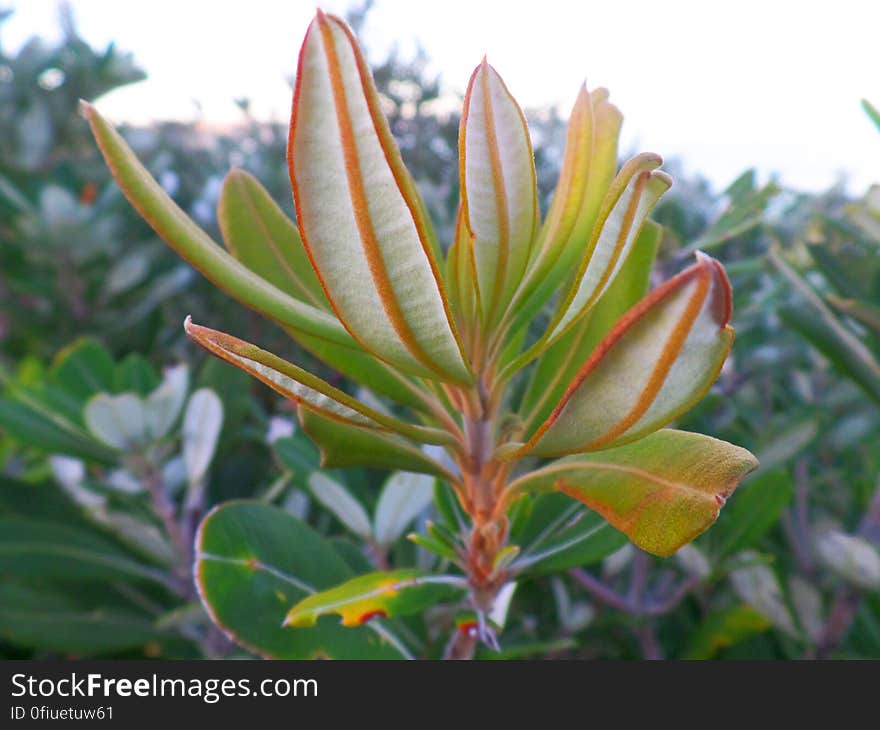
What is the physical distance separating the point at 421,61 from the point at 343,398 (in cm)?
159

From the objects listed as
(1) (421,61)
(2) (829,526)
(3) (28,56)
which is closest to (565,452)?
(2) (829,526)

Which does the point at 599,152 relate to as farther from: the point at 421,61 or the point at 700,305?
the point at 421,61

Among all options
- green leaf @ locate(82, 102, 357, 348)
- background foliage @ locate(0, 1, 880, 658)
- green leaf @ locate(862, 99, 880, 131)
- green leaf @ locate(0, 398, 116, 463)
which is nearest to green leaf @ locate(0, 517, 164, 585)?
background foliage @ locate(0, 1, 880, 658)

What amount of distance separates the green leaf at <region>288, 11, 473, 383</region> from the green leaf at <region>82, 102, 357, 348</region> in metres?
0.08

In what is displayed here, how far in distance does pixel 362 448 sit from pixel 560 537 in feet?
0.77

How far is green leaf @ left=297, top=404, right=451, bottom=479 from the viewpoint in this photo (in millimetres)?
605

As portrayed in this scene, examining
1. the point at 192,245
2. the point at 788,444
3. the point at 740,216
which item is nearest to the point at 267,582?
the point at 192,245

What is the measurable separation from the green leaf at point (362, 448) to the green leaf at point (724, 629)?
0.69 m

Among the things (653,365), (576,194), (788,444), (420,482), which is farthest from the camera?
(788,444)

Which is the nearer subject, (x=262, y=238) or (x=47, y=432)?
(x=262, y=238)

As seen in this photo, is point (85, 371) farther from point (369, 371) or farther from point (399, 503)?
point (369, 371)

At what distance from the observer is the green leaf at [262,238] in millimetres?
678

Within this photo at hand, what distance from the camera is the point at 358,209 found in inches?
17.3

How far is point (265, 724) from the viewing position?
0.71 metres
